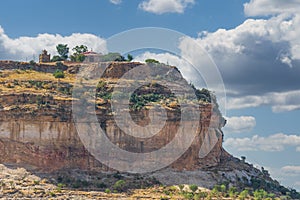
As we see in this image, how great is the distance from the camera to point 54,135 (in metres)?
76.1

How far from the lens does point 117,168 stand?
7706 cm

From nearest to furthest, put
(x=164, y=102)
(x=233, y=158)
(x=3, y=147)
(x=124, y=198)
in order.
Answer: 1. (x=124, y=198)
2. (x=3, y=147)
3. (x=164, y=102)
4. (x=233, y=158)

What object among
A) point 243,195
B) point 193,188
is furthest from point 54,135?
point 243,195

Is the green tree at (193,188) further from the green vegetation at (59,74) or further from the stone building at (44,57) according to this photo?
the stone building at (44,57)

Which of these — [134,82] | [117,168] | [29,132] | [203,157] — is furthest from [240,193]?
[29,132]

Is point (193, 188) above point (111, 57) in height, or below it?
below

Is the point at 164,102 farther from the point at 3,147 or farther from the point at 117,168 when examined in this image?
the point at 3,147

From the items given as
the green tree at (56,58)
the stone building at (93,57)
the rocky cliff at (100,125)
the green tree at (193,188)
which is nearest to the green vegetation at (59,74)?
the rocky cliff at (100,125)

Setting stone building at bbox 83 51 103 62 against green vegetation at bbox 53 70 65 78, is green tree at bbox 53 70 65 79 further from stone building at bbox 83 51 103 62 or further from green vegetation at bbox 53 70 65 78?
stone building at bbox 83 51 103 62

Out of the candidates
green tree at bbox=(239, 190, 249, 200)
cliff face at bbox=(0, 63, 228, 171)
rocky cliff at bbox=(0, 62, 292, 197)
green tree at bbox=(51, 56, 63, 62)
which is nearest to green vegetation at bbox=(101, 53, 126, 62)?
rocky cliff at bbox=(0, 62, 292, 197)

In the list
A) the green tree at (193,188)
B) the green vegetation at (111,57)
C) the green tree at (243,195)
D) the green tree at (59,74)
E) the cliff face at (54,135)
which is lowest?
the green tree at (243,195)

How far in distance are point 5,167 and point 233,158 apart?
32444mm

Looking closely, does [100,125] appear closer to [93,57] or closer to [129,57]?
[93,57]

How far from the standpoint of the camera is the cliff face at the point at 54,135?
245ft
